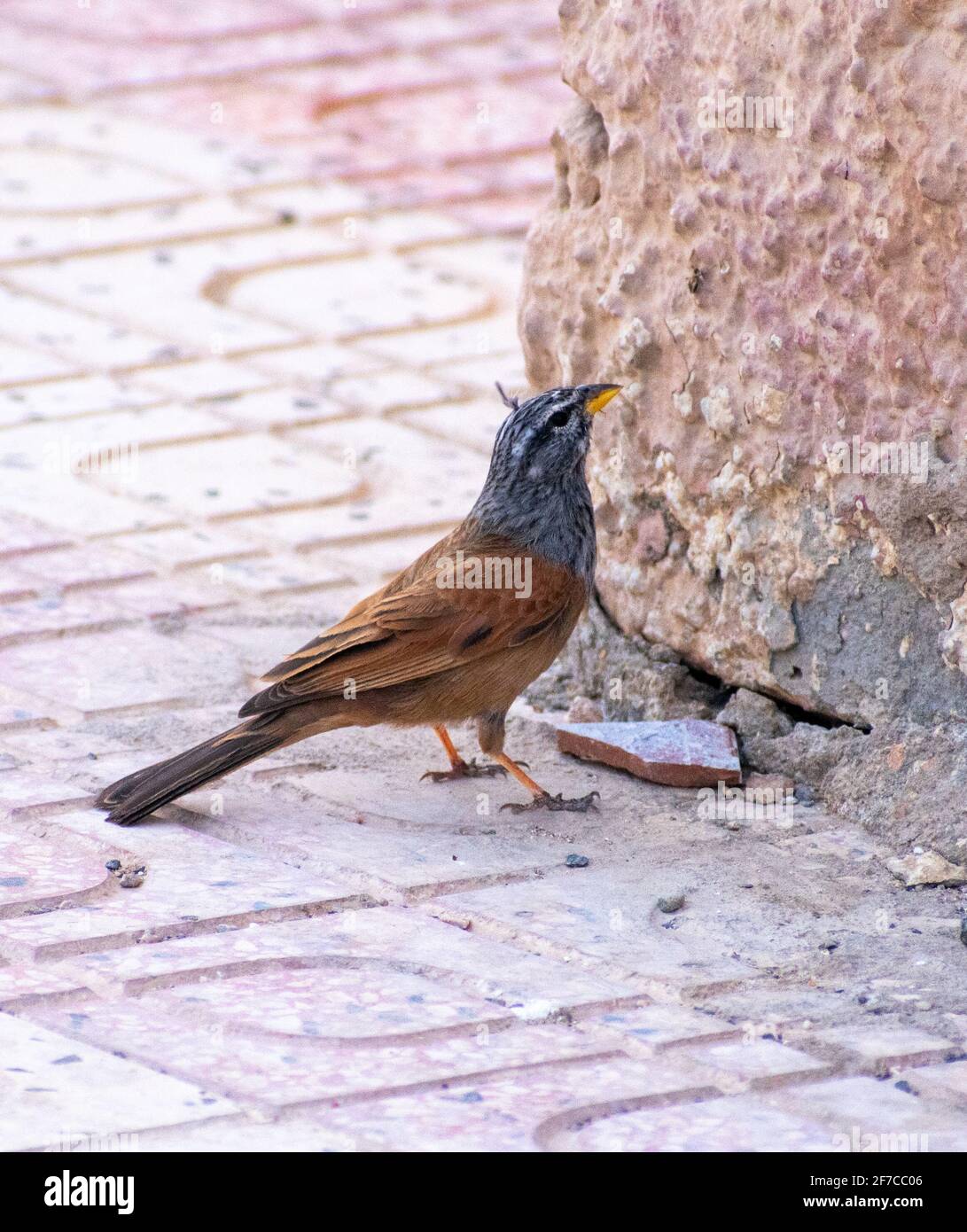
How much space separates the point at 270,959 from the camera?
4727 mm

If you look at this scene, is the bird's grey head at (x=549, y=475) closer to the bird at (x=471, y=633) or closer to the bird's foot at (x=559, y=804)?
the bird at (x=471, y=633)

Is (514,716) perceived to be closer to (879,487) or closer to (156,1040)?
(879,487)

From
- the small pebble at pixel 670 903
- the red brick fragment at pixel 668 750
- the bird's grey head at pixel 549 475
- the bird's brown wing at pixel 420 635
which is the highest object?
the bird's grey head at pixel 549 475

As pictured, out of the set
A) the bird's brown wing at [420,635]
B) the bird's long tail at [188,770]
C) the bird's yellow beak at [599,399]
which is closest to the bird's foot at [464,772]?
the bird's brown wing at [420,635]

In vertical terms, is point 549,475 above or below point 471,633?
above

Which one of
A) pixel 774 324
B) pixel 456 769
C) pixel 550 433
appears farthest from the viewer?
pixel 456 769

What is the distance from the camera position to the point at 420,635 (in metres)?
5.70

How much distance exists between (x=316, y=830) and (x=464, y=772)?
0.65m

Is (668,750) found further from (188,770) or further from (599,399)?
(188,770)

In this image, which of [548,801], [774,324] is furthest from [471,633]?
[774,324]

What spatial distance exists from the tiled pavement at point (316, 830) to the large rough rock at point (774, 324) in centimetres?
52

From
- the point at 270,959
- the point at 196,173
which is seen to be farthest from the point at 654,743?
the point at 196,173

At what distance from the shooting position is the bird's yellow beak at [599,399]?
19.3ft

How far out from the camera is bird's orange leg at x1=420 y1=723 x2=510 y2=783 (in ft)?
19.8
